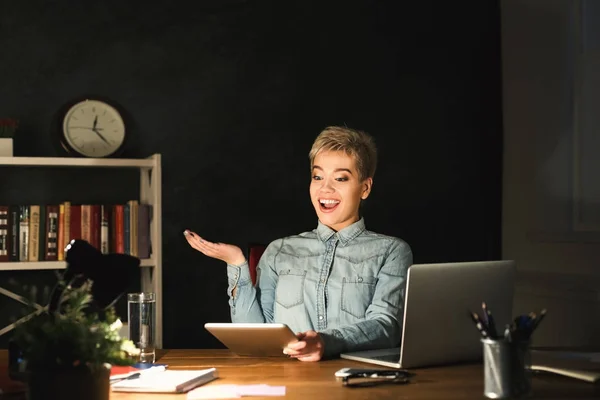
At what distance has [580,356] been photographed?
2.31 meters

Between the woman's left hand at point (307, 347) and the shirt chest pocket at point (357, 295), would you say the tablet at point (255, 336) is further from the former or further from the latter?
the shirt chest pocket at point (357, 295)

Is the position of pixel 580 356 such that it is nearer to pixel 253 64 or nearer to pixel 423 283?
pixel 423 283

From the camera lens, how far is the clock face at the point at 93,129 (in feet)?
13.0

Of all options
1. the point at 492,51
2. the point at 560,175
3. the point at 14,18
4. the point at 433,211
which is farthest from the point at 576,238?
the point at 14,18

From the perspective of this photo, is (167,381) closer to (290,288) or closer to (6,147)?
(290,288)

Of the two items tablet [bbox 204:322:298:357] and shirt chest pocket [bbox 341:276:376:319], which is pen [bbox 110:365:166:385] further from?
shirt chest pocket [bbox 341:276:376:319]

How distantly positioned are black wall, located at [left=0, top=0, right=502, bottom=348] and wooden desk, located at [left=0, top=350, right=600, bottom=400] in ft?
6.16

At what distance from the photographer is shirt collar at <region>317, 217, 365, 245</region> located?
291 cm

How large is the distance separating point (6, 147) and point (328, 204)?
1.62 metres

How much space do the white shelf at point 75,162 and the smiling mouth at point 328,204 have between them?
4.00 feet

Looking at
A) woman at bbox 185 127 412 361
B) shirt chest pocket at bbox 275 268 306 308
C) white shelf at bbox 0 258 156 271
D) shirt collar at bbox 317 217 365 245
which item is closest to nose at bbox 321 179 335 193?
woman at bbox 185 127 412 361

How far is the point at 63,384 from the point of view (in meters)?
1.65

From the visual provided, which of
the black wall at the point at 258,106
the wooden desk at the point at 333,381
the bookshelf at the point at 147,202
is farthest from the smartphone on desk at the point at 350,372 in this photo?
the black wall at the point at 258,106

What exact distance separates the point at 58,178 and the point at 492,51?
2305mm
